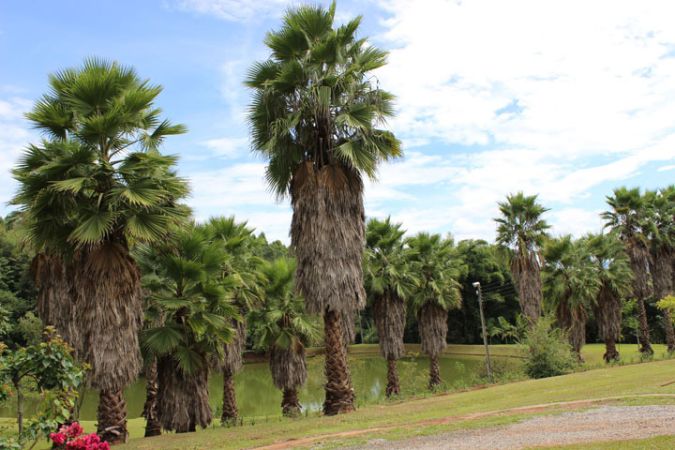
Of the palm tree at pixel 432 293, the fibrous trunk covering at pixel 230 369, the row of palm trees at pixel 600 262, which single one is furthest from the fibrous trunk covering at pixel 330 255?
the row of palm trees at pixel 600 262

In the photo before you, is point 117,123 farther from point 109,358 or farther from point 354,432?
point 354,432

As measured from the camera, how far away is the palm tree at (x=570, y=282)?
118 feet

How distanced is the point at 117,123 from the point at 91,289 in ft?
12.7

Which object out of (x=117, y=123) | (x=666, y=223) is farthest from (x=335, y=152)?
(x=666, y=223)

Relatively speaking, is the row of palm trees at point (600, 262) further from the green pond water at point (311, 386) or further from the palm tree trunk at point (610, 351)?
the green pond water at point (311, 386)

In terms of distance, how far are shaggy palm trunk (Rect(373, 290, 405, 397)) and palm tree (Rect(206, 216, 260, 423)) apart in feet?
29.0

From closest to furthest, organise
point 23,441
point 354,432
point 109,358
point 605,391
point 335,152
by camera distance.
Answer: point 23,441 → point 354,432 → point 109,358 → point 605,391 → point 335,152

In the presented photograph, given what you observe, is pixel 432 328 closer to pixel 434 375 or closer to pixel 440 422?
pixel 434 375

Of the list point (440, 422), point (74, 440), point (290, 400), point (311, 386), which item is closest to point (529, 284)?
point (290, 400)

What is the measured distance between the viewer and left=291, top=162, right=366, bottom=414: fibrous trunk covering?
1599cm

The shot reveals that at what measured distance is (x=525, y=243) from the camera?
115 feet

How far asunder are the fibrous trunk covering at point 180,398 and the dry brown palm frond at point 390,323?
14.0 metres

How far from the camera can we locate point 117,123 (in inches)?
513

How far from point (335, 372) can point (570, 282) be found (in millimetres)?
24951
